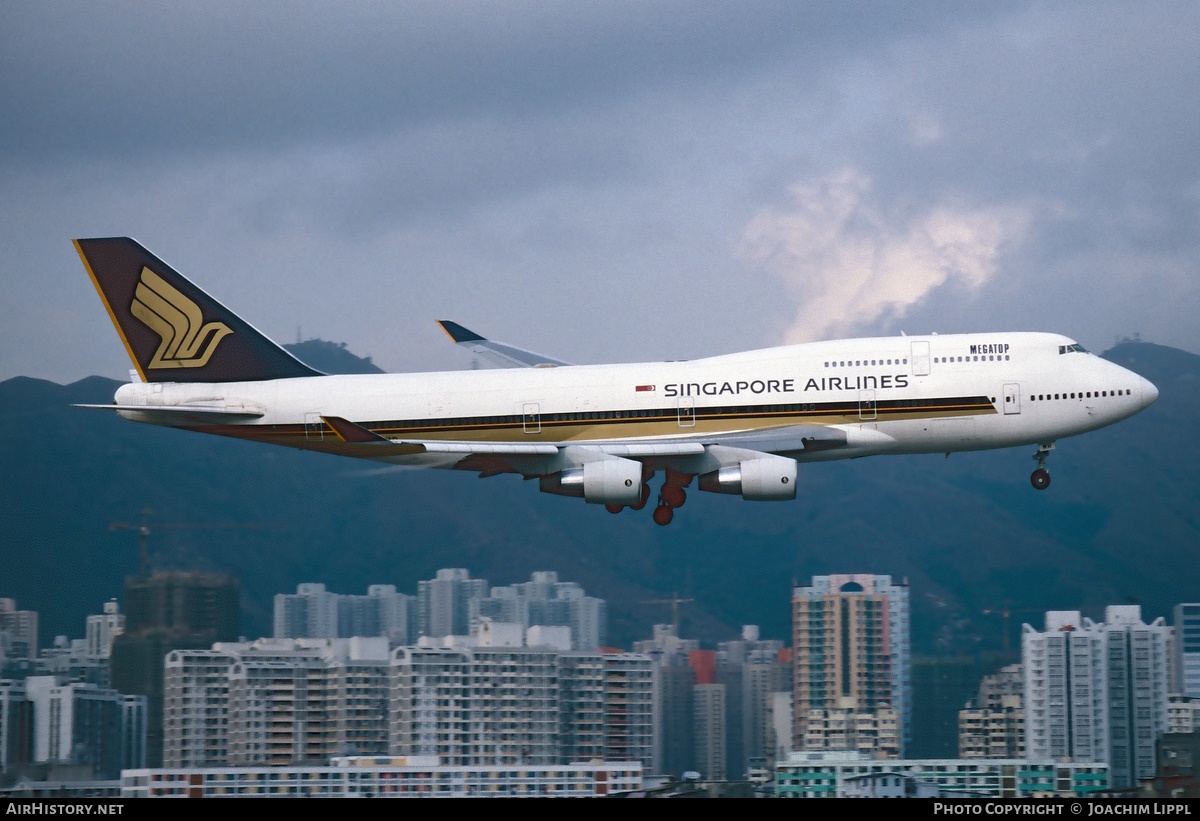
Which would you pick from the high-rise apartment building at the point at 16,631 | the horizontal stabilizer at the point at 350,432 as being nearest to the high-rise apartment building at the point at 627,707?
the high-rise apartment building at the point at 16,631

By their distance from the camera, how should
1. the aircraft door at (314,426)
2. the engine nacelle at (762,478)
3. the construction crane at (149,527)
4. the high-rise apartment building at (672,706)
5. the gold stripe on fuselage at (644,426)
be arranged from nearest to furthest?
the engine nacelle at (762,478) → the gold stripe on fuselage at (644,426) → the aircraft door at (314,426) → the construction crane at (149,527) → the high-rise apartment building at (672,706)

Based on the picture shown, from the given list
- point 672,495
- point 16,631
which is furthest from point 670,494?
point 16,631

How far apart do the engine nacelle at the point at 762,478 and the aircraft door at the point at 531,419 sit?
676cm

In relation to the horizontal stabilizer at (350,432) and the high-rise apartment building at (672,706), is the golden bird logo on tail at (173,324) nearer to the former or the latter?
the horizontal stabilizer at (350,432)

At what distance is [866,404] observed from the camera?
4859 cm

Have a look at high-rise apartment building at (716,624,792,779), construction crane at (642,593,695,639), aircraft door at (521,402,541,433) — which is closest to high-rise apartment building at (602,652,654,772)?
high-rise apartment building at (716,624,792,779)

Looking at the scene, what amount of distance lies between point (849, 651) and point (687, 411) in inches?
2137

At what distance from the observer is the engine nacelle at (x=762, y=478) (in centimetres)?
4797

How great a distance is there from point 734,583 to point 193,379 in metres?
57.3

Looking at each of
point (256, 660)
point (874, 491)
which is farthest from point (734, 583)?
point (256, 660)

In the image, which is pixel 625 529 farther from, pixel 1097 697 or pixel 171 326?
pixel 171 326

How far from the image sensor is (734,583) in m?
103

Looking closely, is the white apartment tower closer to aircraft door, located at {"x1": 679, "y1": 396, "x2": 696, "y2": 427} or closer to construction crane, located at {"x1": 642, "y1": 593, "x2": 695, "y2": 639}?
construction crane, located at {"x1": 642, "y1": 593, "x2": 695, "y2": 639}
